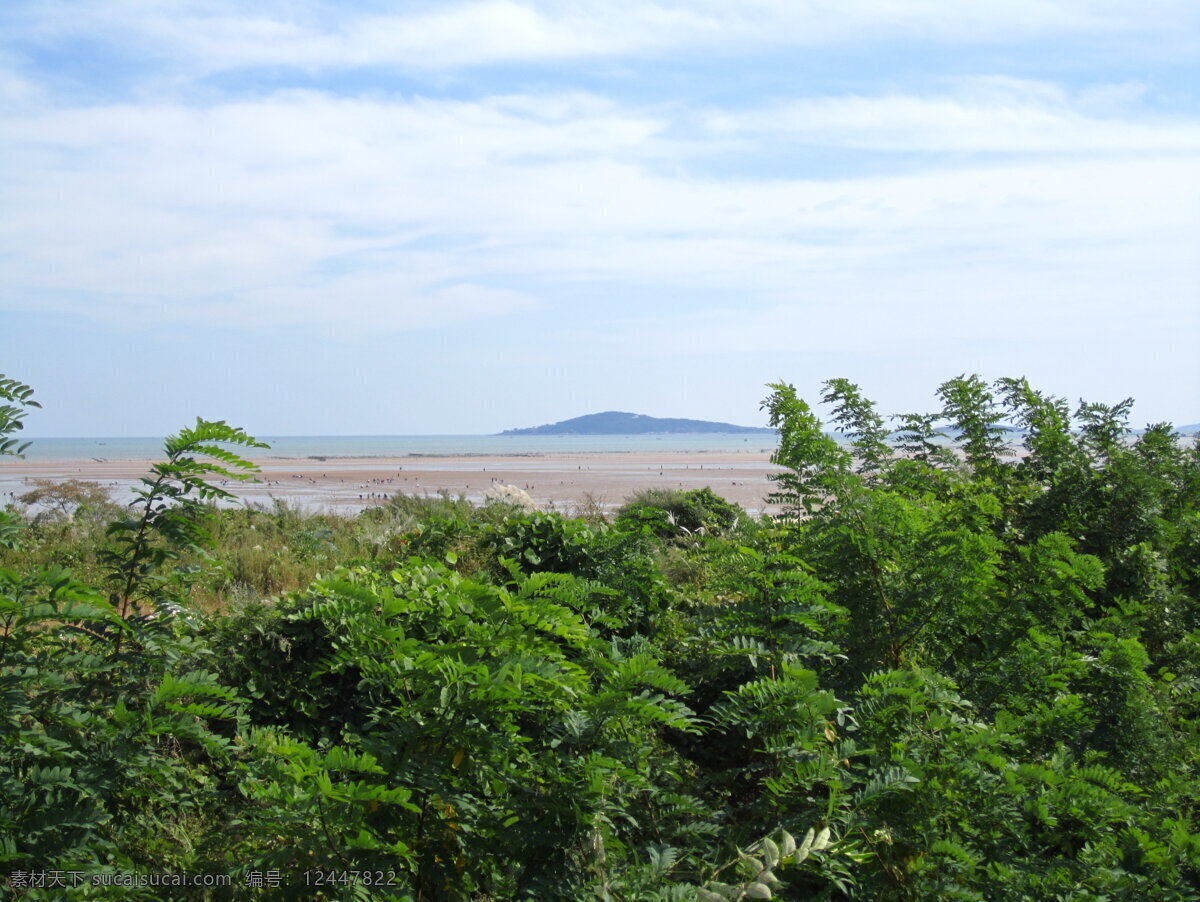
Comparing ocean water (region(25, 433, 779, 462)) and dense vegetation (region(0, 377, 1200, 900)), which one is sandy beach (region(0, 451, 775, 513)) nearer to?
ocean water (region(25, 433, 779, 462))

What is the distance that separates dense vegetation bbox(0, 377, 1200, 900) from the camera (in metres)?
2.79

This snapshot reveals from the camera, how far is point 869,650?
436 centimetres

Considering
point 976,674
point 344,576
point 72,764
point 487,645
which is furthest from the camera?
point 344,576

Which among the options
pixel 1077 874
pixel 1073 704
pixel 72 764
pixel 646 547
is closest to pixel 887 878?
pixel 1077 874

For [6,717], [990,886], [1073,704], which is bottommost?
[990,886]

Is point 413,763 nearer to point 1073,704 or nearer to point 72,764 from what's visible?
point 72,764

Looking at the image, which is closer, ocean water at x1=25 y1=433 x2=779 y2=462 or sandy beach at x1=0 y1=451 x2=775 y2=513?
sandy beach at x1=0 y1=451 x2=775 y2=513

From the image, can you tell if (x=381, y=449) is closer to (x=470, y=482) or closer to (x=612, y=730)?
(x=470, y=482)

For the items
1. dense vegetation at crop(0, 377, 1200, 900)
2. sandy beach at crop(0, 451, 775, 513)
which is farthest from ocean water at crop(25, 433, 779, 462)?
dense vegetation at crop(0, 377, 1200, 900)

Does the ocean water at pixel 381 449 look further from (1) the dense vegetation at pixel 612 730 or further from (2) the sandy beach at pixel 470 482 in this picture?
(1) the dense vegetation at pixel 612 730

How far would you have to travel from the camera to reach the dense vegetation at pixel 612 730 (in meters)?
2.79

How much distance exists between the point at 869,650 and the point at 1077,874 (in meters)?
1.39

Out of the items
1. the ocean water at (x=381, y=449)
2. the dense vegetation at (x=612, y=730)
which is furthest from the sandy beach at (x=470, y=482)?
the dense vegetation at (x=612, y=730)

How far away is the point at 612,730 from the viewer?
10.0 feet
